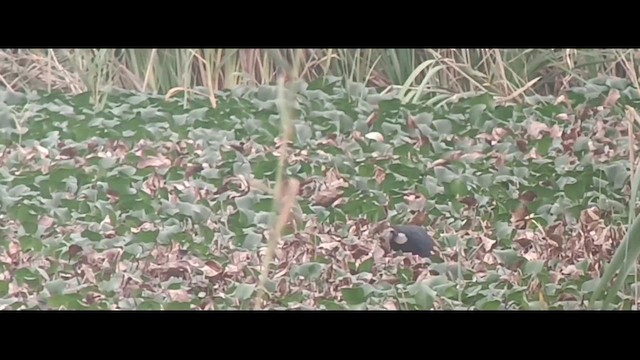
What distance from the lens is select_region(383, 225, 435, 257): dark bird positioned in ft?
10.7

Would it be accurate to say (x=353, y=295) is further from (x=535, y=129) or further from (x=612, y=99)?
(x=612, y=99)

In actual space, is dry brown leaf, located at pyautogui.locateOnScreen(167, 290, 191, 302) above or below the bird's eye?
below

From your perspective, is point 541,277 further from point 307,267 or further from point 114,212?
point 114,212

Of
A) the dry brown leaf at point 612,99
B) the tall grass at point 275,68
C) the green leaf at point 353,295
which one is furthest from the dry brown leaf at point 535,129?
the green leaf at point 353,295

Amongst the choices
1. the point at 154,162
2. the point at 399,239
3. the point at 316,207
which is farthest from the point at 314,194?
the point at 154,162

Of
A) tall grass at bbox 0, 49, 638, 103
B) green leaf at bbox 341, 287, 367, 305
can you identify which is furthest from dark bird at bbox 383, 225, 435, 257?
tall grass at bbox 0, 49, 638, 103

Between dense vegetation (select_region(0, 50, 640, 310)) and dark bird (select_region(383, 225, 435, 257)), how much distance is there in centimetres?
4

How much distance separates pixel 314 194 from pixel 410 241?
39 centimetres

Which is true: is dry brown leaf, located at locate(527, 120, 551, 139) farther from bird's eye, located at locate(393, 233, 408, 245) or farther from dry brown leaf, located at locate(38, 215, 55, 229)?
dry brown leaf, located at locate(38, 215, 55, 229)

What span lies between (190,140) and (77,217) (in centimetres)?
50

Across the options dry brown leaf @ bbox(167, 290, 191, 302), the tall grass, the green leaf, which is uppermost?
the tall grass
